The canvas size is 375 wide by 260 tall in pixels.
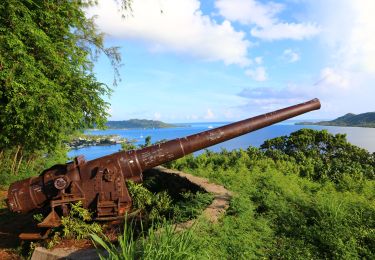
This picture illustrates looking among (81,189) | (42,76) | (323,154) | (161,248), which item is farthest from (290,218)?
(42,76)

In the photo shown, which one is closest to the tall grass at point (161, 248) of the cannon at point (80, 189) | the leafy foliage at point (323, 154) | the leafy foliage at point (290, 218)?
the leafy foliage at point (290, 218)

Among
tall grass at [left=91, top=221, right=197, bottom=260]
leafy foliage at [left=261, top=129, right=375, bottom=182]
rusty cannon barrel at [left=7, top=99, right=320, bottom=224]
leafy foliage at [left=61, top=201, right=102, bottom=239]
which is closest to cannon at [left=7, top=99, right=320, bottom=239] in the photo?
rusty cannon barrel at [left=7, top=99, right=320, bottom=224]

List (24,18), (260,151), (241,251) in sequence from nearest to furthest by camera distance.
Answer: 1. (241,251)
2. (24,18)
3. (260,151)

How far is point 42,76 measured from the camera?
10852 millimetres

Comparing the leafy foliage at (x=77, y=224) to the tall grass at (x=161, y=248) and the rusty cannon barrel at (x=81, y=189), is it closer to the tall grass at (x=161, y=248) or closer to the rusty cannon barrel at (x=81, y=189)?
the rusty cannon barrel at (x=81, y=189)

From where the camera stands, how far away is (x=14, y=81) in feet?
32.1

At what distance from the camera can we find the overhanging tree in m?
10.2

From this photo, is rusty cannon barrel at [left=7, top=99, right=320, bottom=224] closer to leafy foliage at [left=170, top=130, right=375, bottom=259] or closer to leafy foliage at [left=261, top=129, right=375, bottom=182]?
leafy foliage at [left=170, top=130, right=375, bottom=259]

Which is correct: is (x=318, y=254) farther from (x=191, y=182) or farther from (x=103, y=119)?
(x=103, y=119)

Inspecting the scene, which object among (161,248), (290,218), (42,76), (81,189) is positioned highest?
(42,76)

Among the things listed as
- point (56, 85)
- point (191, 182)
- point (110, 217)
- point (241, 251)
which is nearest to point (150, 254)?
point (241, 251)

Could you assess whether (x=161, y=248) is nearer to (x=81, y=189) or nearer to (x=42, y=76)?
(x=81, y=189)

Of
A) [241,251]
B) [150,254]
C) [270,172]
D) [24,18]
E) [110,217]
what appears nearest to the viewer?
[150,254]

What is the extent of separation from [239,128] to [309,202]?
2011 mm
